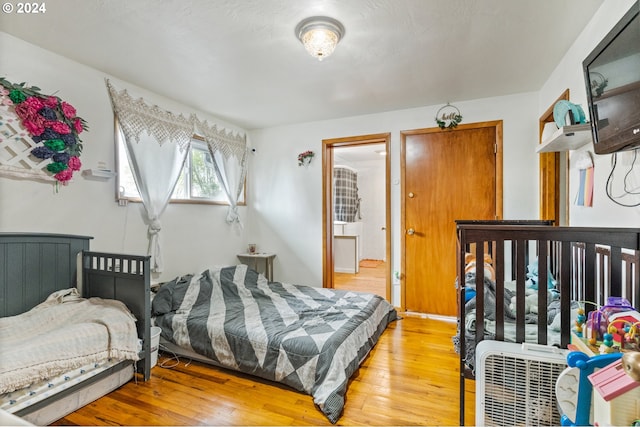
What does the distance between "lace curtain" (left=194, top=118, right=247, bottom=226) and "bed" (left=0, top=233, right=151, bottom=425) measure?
1.69 meters

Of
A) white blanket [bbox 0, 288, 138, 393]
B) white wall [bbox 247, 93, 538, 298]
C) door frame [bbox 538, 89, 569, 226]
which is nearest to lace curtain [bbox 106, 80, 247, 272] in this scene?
white blanket [bbox 0, 288, 138, 393]

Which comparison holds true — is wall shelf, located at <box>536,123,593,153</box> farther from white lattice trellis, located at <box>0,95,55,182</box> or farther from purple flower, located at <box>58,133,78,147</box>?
white lattice trellis, located at <box>0,95,55,182</box>

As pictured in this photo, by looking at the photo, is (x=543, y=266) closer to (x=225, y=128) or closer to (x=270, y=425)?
(x=270, y=425)

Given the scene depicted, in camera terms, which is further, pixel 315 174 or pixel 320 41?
pixel 315 174

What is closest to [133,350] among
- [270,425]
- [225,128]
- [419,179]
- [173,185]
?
[270,425]

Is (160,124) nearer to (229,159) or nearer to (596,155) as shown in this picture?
(229,159)

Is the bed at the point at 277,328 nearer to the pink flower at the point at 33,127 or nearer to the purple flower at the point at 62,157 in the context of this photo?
the purple flower at the point at 62,157

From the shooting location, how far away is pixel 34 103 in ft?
6.84

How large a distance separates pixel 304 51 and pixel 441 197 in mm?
2101

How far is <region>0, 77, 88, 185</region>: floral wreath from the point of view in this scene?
203 centimetres

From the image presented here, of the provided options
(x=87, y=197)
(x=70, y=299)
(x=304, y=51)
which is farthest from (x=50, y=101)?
(x=304, y=51)

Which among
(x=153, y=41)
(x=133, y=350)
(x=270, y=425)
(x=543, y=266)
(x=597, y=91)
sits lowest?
(x=270, y=425)

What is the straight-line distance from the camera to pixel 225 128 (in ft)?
12.8

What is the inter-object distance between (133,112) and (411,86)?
8.40ft
